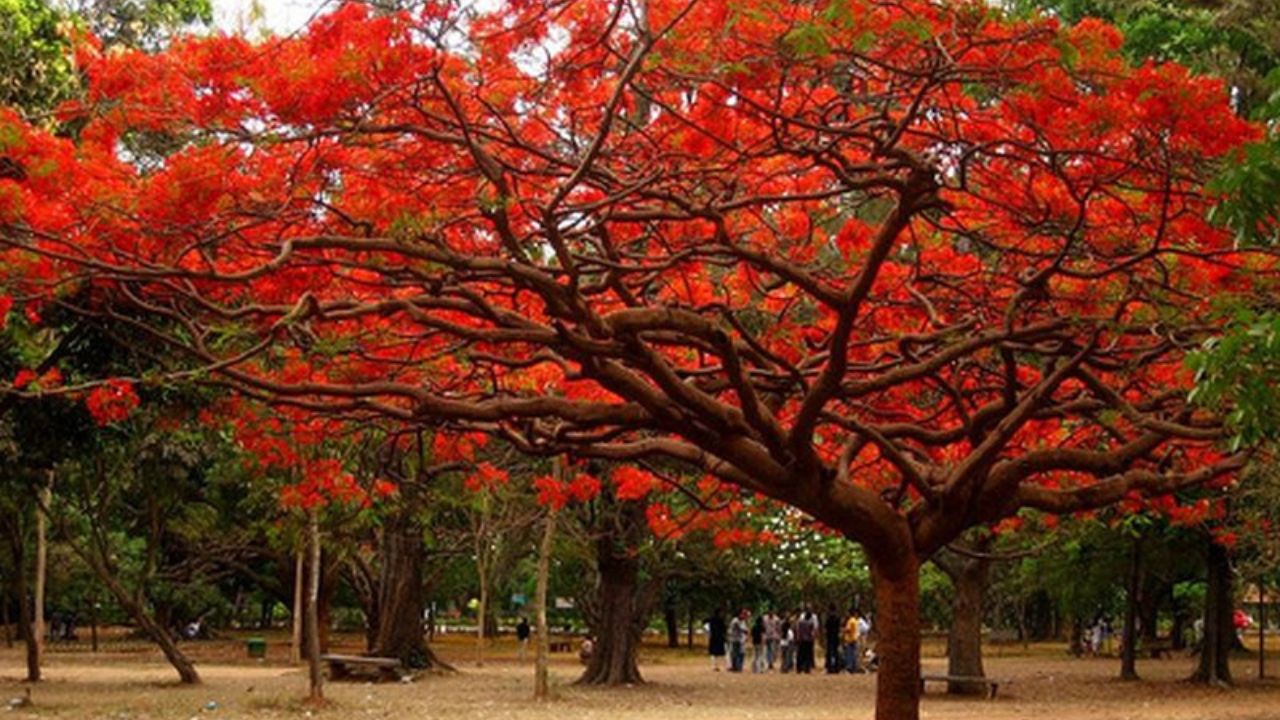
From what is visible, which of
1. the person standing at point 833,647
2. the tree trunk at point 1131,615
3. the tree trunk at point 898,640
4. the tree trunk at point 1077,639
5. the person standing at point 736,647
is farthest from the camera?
the tree trunk at point 1077,639

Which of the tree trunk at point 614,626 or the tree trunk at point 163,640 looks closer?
the tree trunk at point 163,640

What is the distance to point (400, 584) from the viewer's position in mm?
26141

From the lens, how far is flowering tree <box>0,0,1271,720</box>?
820 cm

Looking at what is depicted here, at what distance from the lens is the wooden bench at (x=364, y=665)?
82.0 feet

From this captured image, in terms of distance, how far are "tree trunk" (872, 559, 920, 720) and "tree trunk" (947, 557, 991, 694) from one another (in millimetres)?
14564

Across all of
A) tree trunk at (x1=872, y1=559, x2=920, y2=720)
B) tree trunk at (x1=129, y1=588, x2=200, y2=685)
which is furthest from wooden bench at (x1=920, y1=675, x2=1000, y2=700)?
tree trunk at (x1=872, y1=559, x2=920, y2=720)

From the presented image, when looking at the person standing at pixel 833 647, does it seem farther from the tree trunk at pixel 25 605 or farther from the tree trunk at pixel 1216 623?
the tree trunk at pixel 25 605

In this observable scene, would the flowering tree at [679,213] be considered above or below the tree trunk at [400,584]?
above

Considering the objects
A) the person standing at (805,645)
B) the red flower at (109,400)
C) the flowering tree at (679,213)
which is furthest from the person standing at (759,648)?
the red flower at (109,400)

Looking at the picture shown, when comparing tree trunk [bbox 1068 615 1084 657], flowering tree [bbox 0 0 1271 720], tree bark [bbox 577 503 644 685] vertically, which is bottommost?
tree trunk [bbox 1068 615 1084 657]

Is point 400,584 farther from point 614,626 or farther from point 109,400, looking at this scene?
point 109,400

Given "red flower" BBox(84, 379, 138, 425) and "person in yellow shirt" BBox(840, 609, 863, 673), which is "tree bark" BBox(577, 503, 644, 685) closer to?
"person in yellow shirt" BBox(840, 609, 863, 673)

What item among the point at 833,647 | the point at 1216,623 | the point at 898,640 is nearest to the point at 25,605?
the point at 833,647

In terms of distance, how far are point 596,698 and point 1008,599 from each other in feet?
119
